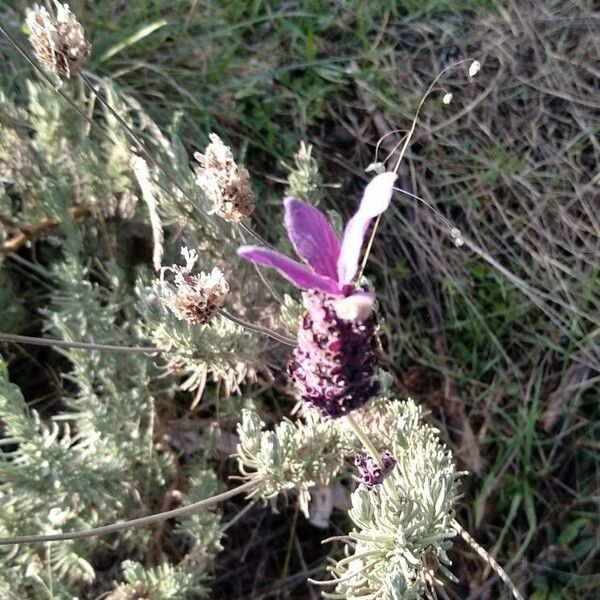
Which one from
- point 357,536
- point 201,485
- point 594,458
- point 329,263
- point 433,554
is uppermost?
point 329,263

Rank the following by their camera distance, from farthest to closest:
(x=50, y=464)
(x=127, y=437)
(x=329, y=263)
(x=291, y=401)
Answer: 1. (x=291, y=401)
2. (x=127, y=437)
3. (x=50, y=464)
4. (x=329, y=263)

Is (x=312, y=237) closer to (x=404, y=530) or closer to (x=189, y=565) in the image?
(x=404, y=530)

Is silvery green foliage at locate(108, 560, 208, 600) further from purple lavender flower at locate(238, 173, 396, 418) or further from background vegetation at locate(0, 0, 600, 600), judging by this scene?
purple lavender flower at locate(238, 173, 396, 418)

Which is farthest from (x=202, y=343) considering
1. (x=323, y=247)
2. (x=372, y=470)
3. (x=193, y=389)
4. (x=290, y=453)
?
(x=323, y=247)

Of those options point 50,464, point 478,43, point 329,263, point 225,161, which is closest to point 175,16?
point 478,43

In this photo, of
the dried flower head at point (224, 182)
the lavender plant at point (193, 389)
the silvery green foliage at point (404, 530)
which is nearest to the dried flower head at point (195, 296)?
the lavender plant at point (193, 389)

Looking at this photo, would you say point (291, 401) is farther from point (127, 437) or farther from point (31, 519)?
point (31, 519)

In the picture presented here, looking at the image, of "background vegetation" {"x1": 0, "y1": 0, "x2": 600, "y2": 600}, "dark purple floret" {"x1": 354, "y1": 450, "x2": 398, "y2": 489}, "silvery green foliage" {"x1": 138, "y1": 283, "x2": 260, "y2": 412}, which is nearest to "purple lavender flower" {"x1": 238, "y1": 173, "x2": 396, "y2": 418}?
"dark purple floret" {"x1": 354, "y1": 450, "x2": 398, "y2": 489}
